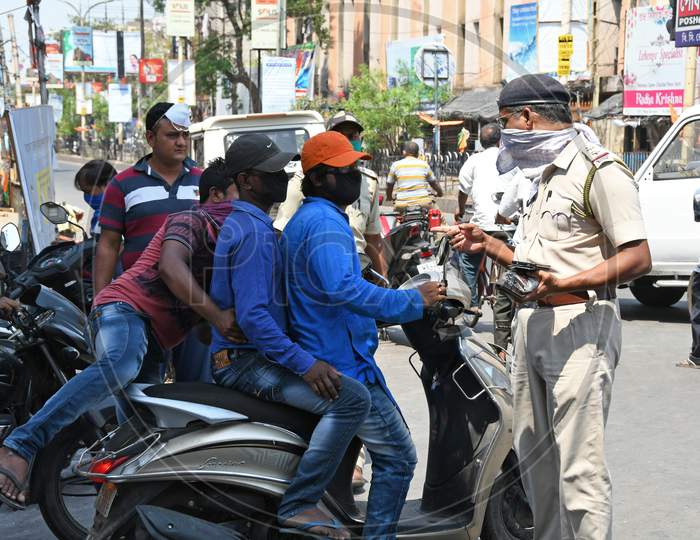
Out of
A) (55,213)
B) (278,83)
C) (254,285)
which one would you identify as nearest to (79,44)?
(278,83)

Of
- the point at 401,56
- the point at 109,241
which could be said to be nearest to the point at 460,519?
the point at 109,241

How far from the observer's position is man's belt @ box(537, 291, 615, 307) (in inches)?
142

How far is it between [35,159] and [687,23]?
1454cm

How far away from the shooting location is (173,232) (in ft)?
13.1

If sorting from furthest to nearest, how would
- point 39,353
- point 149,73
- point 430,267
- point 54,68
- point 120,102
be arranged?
point 54,68
point 120,102
point 149,73
point 39,353
point 430,267

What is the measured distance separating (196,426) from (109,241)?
1810mm

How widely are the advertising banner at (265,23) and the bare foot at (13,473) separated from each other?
20.6 meters

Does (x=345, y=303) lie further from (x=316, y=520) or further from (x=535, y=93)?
(x=535, y=93)

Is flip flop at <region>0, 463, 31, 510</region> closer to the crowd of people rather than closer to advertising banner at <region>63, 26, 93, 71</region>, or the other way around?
the crowd of people

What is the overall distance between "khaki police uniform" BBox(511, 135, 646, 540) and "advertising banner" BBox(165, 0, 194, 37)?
3074 cm

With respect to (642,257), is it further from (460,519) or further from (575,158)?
(460,519)

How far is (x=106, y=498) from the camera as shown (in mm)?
3436

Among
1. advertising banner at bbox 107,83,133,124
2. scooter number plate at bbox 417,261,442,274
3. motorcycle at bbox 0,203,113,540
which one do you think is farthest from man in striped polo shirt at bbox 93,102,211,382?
advertising banner at bbox 107,83,133,124

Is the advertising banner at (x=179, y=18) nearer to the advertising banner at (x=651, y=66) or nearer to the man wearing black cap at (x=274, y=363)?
the advertising banner at (x=651, y=66)
